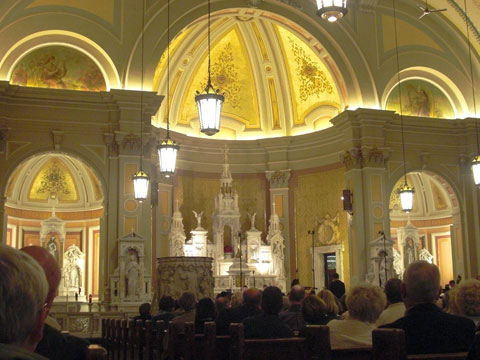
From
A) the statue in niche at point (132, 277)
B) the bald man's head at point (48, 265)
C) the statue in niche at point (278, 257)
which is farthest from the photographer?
the statue in niche at point (278, 257)

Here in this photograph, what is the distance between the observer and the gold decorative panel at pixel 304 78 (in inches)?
870

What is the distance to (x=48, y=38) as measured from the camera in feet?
54.7

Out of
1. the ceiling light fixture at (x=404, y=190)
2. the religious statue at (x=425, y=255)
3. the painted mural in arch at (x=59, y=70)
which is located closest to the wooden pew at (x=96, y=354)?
the painted mural in arch at (x=59, y=70)

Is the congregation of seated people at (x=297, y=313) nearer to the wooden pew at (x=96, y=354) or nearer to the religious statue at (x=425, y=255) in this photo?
the wooden pew at (x=96, y=354)

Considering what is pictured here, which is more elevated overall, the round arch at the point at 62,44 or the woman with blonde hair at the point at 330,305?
the round arch at the point at 62,44

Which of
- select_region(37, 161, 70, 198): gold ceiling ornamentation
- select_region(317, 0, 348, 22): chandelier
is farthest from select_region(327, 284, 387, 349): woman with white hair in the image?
select_region(37, 161, 70, 198): gold ceiling ornamentation

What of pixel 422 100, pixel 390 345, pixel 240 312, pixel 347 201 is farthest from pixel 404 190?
pixel 390 345

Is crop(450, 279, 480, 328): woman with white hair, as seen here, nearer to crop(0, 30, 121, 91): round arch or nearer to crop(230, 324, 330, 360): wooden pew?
crop(230, 324, 330, 360): wooden pew

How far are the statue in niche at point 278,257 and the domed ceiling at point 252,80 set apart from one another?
408 centimetres

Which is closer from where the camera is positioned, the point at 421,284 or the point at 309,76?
the point at 421,284

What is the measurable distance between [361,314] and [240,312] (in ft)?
7.75

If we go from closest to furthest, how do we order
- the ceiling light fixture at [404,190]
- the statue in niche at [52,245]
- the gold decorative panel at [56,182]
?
the ceiling light fixture at [404,190]
the statue in niche at [52,245]
the gold decorative panel at [56,182]

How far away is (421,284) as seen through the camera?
412cm

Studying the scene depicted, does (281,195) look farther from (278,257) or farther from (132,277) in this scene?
(132,277)
